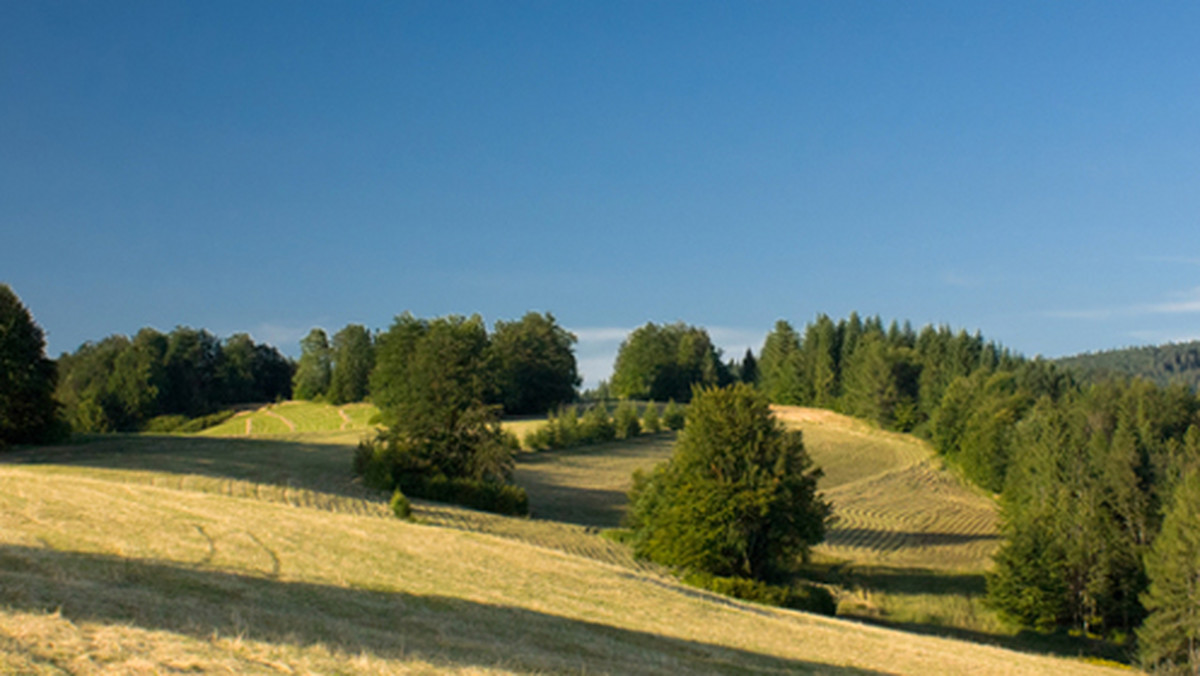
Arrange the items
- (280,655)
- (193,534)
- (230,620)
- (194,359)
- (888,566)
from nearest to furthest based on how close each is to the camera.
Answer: (280,655) < (230,620) < (193,534) < (888,566) < (194,359)

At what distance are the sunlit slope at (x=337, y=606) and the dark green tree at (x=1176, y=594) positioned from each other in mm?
16638

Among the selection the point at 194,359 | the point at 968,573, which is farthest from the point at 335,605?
the point at 194,359

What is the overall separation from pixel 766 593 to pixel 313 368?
3711 inches

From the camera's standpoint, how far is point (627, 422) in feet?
271

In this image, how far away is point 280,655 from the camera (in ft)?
29.5

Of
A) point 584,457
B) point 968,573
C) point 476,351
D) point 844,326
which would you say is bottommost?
point 968,573

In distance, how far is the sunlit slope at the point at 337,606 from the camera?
906 cm

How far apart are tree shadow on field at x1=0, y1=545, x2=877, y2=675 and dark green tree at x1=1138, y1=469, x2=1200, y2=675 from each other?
29498mm

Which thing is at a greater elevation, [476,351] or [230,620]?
[476,351]

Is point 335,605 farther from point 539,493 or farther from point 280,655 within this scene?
point 539,493

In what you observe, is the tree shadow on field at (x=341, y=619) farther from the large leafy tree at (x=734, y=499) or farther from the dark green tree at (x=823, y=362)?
the dark green tree at (x=823, y=362)

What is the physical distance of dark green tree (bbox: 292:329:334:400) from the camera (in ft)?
366

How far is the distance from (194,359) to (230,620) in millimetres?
111937

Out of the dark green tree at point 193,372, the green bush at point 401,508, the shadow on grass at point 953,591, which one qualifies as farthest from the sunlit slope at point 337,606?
the dark green tree at point 193,372
